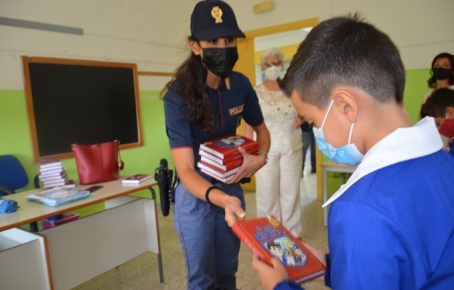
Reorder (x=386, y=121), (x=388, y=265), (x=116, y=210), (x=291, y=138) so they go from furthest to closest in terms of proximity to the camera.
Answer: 1. (x=291, y=138)
2. (x=116, y=210)
3. (x=386, y=121)
4. (x=388, y=265)

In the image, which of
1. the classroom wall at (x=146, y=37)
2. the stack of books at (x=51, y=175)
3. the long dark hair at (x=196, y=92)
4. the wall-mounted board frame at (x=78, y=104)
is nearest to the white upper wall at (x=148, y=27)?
the classroom wall at (x=146, y=37)

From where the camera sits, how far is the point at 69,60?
Result: 3.35m

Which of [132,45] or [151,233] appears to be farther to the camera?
[132,45]

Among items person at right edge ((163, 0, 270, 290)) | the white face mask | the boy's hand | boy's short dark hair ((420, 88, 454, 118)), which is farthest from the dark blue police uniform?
Answer: boy's short dark hair ((420, 88, 454, 118))

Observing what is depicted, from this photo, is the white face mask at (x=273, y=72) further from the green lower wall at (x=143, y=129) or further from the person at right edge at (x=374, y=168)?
the person at right edge at (x=374, y=168)

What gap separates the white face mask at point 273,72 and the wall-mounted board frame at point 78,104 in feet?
6.37

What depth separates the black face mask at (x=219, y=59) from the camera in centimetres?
136

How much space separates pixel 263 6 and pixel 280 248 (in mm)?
4182

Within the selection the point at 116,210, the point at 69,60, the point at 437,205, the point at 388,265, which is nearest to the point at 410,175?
the point at 437,205

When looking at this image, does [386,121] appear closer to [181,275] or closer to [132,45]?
[181,275]

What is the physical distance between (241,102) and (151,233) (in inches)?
62.9

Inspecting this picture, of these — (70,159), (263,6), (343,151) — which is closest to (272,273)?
(343,151)

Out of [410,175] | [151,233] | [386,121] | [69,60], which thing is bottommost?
[151,233]

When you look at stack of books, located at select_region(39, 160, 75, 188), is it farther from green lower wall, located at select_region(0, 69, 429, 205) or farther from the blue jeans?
the blue jeans
